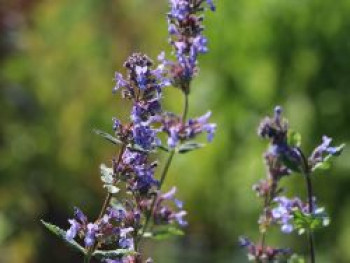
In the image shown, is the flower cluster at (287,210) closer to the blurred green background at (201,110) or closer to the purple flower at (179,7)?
the purple flower at (179,7)

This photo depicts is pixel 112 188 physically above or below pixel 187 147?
below

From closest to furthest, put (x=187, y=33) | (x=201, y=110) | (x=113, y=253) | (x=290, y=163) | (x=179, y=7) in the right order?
(x=113, y=253) → (x=290, y=163) → (x=179, y=7) → (x=187, y=33) → (x=201, y=110)

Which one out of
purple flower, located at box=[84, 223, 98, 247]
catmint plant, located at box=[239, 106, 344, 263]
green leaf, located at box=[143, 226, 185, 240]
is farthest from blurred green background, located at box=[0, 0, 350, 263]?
purple flower, located at box=[84, 223, 98, 247]

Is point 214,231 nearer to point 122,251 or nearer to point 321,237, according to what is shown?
point 321,237

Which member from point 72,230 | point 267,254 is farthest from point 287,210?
point 72,230

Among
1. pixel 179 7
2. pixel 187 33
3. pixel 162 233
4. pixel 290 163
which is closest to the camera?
pixel 290 163

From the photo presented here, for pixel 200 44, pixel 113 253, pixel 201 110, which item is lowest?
pixel 113 253

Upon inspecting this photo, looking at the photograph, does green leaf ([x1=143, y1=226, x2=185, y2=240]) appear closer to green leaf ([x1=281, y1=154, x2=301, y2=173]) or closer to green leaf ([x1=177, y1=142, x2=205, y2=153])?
green leaf ([x1=177, y1=142, x2=205, y2=153])

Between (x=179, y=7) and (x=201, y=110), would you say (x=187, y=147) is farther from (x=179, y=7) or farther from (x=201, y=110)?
(x=201, y=110)
